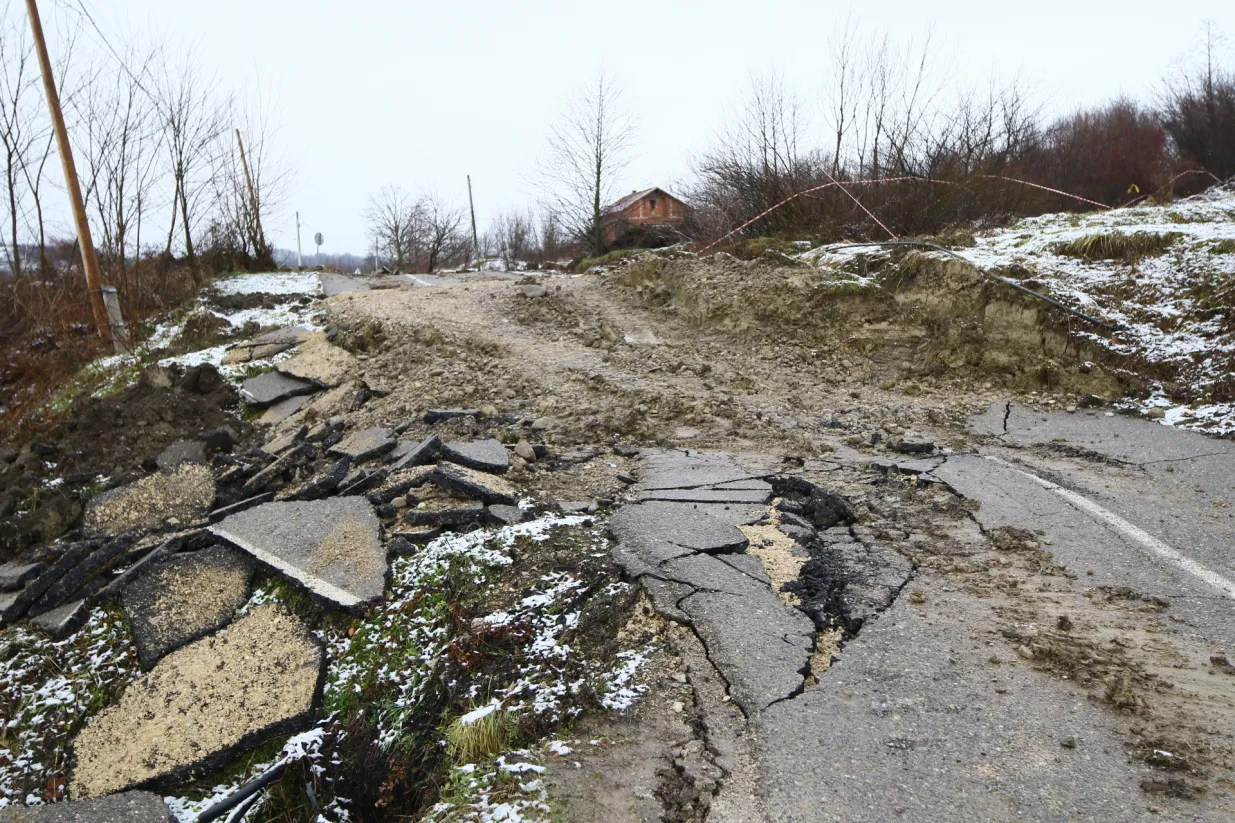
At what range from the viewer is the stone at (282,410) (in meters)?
7.87

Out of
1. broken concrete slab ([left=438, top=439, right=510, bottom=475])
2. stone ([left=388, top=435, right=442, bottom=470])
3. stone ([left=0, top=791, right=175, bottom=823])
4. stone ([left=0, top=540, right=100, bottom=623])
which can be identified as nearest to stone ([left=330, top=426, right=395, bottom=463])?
stone ([left=388, top=435, right=442, bottom=470])

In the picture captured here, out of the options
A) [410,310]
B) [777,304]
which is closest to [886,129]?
[777,304]

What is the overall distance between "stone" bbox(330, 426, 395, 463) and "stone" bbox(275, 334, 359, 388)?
2.19 m

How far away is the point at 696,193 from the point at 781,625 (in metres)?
15.6

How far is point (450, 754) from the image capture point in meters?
2.97

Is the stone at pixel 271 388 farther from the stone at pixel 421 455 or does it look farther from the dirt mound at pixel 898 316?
the dirt mound at pixel 898 316

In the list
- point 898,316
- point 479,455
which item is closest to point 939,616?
point 479,455

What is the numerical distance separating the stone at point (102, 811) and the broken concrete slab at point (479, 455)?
267 cm

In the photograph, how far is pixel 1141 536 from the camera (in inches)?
165

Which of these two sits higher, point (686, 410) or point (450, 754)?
point (686, 410)

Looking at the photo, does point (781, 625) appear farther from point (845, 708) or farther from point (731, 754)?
point (731, 754)

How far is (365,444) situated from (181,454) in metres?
2.32

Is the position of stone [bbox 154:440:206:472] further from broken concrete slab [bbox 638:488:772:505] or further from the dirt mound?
the dirt mound

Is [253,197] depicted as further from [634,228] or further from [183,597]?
[183,597]
